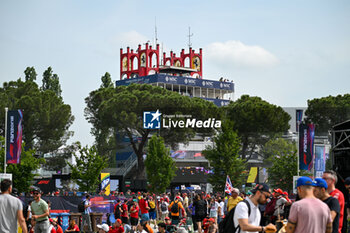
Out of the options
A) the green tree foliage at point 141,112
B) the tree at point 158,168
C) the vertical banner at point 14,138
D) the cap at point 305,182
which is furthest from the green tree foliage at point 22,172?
the cap at point 305,182

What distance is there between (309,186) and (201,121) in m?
61.3

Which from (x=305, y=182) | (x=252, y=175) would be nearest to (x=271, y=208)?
(x=305, y=182)

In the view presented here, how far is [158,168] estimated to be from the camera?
2153 inches

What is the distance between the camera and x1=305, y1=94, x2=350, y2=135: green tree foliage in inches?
2781

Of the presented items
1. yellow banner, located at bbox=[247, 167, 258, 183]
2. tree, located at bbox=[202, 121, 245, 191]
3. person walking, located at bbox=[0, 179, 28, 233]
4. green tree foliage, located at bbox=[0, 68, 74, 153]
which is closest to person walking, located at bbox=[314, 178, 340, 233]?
person walking, located at bbox=[0, 179, 28, 233]

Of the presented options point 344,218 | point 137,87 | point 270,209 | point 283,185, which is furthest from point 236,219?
point 137,87

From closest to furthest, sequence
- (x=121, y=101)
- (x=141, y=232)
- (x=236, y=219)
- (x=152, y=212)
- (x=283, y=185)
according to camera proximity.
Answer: (x=236, y=219) < (x=141, y=232) < (x=152, y=212) < (x=283, y=185) < (x=121, y=101)

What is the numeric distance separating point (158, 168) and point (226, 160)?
6.69 m

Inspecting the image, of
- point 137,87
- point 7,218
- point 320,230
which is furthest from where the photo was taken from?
point 137,87

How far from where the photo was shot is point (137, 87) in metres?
70.8

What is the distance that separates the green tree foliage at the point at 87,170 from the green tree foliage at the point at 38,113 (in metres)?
12.9

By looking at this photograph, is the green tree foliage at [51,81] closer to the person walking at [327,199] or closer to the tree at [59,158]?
the tree at [59,158]

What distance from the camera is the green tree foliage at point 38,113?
60.5 meters

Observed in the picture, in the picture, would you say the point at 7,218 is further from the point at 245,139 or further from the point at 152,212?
the point at 245,139
